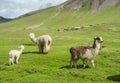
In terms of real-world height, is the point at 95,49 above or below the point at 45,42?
below

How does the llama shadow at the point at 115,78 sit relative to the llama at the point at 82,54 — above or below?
below

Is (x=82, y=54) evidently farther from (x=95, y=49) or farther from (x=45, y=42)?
(x=45, y=42)

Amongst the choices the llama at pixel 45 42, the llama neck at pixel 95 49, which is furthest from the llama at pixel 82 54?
the llama at pixel 45 42

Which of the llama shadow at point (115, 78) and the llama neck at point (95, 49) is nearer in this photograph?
the llama shadow at point (115, 78)

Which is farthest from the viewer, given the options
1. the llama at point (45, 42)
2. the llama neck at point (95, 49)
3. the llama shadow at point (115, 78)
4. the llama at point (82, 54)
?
the llama at point (45, 42)

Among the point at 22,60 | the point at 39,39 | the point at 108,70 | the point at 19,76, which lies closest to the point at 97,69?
the point at 108,70

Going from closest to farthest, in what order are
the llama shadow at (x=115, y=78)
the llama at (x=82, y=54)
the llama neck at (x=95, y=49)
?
1. the llama shadow at (x=115, y=78)
2. the llama at (x=82, y=54)
3. the llama neck at (x=95, y=49)

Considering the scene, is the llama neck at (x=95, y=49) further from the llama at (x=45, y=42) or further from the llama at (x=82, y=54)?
the llama at (x=45, y=42)

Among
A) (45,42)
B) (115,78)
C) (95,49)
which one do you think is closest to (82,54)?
(95,49)

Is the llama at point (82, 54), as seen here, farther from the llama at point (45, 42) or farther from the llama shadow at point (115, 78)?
the llama at point (45, 42)

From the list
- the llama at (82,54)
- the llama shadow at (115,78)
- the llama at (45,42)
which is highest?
the llama at (45,42)

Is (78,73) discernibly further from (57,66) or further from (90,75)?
(57,66)

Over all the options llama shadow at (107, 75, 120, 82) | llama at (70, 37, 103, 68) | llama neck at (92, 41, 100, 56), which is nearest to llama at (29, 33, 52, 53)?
llama at (70, 37, 103, 68)

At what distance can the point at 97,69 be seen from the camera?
2900cm
